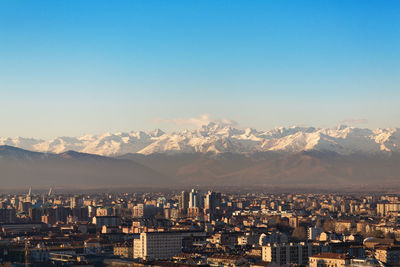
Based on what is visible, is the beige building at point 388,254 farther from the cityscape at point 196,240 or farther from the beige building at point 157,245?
the beige building at point 157,245

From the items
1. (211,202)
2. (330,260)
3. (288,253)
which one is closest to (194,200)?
(211,202)

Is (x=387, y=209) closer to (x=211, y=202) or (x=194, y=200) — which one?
(x=211, y=202)

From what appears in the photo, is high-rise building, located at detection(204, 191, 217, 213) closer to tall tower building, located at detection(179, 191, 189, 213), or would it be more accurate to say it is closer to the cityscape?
the cityscape

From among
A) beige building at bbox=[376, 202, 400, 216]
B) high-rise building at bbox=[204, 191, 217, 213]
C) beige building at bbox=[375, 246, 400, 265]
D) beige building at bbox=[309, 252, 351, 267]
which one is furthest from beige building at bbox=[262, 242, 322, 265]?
high-rise building at bbox=[204, 191, 217, 213]

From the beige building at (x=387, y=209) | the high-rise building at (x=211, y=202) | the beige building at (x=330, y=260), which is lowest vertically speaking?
the beige building at (x=330, y=260)

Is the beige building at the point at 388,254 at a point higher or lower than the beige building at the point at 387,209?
lower

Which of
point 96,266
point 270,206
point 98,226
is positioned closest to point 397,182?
point 270,206

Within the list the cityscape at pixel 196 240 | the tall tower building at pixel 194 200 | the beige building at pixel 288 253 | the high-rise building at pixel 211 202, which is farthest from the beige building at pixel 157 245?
the tall tower building at pixel 194 200

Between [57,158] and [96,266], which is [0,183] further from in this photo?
[96,266]
